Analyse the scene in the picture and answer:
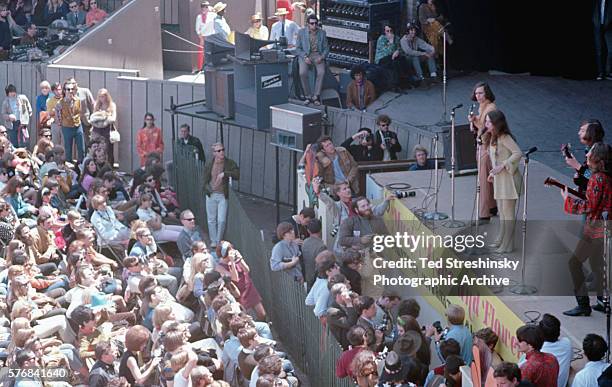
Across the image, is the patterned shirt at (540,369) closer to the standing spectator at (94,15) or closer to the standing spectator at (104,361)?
the standing spectator at (104,361)

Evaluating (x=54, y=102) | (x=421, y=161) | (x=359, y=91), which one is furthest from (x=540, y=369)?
(x=54, y=102)

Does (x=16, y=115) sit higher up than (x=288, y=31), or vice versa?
(x=288, y=31)

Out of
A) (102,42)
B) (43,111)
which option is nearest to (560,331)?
(43,111)

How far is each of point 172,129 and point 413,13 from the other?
3717mm

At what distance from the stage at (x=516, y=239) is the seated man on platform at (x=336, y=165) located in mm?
237

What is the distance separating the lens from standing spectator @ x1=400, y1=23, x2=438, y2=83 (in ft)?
57.5

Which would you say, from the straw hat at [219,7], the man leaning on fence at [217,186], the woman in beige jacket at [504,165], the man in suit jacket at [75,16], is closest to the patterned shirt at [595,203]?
the woman in beige jacket at [504,165]

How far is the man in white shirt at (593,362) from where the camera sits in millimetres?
8273

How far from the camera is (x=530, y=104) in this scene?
55.0 feet

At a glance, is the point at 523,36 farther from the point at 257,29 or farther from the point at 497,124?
the point at 497,124

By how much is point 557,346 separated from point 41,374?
3.79 meters

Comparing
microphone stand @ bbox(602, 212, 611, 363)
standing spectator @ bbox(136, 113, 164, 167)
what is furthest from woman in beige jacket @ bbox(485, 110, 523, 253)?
standing spectator @ bbox(136, 113, 164, 167)

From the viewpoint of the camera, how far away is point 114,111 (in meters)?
18.6

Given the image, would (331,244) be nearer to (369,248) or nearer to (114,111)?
(369,248)
